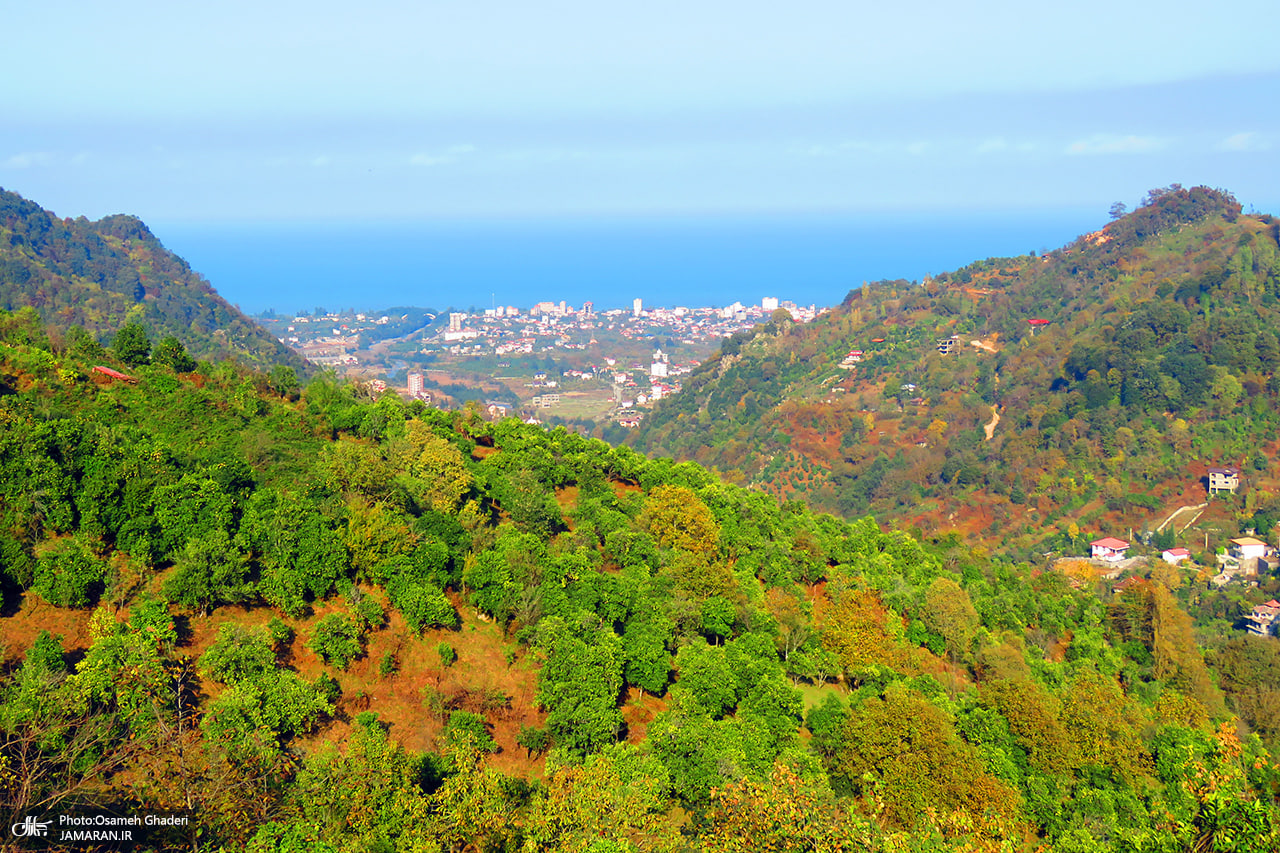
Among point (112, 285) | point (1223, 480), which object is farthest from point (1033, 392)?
point (112, 285)

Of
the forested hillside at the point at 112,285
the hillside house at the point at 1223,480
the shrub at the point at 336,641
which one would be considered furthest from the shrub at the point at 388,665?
the hillside house at the point at 1223,480

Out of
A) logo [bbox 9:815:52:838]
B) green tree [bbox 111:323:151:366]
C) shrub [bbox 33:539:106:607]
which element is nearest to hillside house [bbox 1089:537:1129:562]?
green tree [bbox 111:323:151:366]

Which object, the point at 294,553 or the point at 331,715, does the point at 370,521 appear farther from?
the point at 331,715

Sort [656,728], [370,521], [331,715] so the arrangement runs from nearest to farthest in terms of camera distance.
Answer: [331,715], [656,728], [370,521]

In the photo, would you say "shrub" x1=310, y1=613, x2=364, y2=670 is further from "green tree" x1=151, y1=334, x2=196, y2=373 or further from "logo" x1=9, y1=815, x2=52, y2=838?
"green tree" x1=151, y1=334, x2=196, y2=373

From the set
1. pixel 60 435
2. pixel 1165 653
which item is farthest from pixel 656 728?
pixel 1165 653

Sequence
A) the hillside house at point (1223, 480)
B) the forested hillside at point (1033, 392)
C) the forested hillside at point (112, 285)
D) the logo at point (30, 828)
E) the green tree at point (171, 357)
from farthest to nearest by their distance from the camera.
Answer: the forested hillside at point (112, 285), the forested hillside at point (1033, 392), the hillside house at point (1223, 480), the green tree at point (171, 357), the logo at point (30, 828)

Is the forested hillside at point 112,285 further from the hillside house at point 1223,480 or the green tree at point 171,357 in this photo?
the hillside house at point 1223,480

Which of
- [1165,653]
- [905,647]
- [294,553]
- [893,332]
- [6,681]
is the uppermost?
[893,332]
